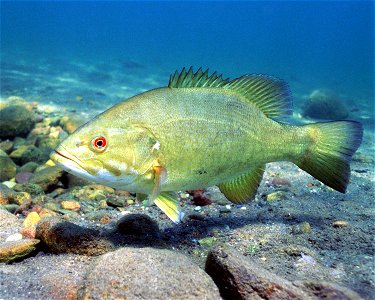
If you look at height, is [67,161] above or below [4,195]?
above

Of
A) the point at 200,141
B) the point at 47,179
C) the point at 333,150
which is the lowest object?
the point at 47,179

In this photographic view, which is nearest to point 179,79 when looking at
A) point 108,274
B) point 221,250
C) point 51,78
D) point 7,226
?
point 221,250

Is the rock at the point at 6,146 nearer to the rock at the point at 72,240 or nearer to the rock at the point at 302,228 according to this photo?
the rock at the point at 72,240

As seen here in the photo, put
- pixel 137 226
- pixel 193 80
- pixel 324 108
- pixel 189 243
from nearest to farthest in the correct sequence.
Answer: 1. pixel 193 80
2. pixel 137 226
3. pixel 189 243
4. pixel 324 108

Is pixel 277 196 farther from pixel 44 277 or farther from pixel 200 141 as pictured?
pixel 44 277

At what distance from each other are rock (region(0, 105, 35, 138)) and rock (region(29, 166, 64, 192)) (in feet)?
10.4

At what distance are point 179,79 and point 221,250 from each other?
1.81 meters

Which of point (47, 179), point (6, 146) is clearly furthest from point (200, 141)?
point (6, 146)

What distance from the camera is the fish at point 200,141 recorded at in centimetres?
318

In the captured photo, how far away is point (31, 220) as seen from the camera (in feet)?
14.4

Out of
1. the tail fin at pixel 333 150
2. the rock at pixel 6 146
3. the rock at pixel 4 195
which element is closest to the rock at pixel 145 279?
the tail fin at pixel 333 150

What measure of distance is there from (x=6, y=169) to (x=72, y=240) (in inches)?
171

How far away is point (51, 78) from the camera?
20812 mm

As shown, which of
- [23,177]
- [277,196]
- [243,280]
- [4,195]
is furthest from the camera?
[23,177]
